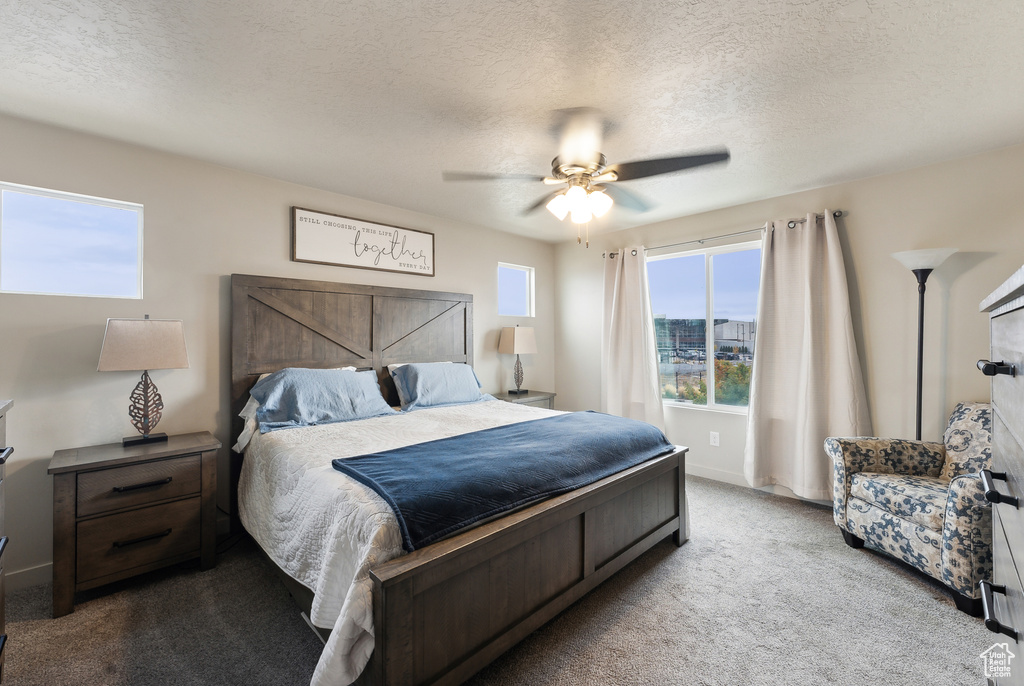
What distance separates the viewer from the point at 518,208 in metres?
3.98

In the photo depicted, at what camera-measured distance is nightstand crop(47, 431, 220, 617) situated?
214 centimetres

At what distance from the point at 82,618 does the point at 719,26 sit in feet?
12.4

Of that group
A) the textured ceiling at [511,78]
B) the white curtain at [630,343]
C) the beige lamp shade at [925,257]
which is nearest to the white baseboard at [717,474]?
the white curtain at [630,343]

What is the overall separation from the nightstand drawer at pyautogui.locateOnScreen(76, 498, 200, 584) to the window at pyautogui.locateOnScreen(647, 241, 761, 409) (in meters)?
3.94

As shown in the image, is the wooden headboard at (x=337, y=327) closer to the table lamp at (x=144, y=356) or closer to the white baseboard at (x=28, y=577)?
the table lamp at (x=144, y=356)

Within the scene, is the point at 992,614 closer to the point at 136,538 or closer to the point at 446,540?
Result: the point at 446,540

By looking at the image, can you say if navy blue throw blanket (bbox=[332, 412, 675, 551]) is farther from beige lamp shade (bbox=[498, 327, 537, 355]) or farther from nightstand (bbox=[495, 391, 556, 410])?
beige lamp shade (bbox=[498, 327, 537, 355])

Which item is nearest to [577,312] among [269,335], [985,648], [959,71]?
[269,335]

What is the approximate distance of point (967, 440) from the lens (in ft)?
8.63

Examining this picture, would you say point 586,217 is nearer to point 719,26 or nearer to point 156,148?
point 719,26

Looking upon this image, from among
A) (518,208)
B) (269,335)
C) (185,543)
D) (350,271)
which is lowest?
(185,543)

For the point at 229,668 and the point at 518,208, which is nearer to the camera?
the point at 229,668

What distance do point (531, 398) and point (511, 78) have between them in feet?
10.1

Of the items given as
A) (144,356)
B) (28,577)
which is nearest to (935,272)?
(144,356)
